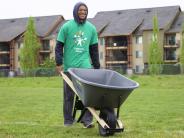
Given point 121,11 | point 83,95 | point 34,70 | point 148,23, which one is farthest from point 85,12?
point 121,11

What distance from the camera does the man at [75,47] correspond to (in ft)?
26.8

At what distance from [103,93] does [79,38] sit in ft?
4.89

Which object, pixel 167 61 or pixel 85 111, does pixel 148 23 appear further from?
pixel 85 111

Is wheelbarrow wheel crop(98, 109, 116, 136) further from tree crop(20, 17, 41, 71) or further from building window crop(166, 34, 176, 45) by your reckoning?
tree crop(20, 17, 41, 71)

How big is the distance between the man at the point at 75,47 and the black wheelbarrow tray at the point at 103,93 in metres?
0.48

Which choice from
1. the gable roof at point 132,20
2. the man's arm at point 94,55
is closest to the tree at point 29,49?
the gable roof at point 132,20

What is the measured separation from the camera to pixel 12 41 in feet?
269

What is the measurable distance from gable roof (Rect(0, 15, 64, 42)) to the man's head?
72.8 m

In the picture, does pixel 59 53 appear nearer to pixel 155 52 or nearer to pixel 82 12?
pixel 82 12

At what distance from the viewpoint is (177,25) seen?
71812mm

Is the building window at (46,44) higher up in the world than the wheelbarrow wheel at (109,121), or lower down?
higher up

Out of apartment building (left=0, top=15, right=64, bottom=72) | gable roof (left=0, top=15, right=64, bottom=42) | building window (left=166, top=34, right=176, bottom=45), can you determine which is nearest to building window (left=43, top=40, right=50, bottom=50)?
apartment building (left=0, top=15, right=64, bottom=72)

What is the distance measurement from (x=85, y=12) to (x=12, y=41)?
75031 millimetres

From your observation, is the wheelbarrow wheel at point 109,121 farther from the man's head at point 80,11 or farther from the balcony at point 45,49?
the balcony at point 45,49
